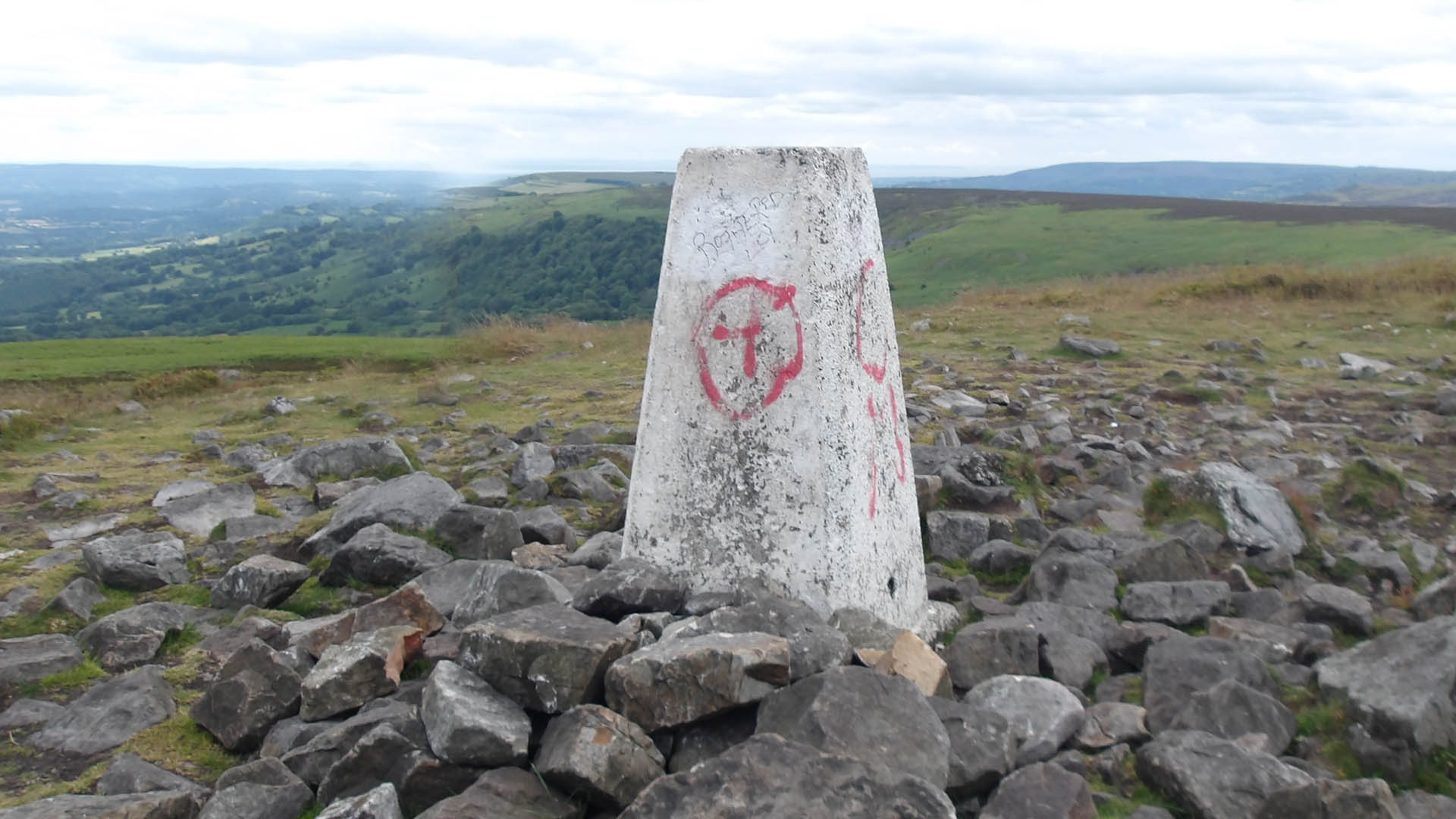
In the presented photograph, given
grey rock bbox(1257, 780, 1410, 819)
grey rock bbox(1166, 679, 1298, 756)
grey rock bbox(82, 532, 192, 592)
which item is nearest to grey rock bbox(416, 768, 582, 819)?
grey rock bbox(1257, 780, 1410, 819)

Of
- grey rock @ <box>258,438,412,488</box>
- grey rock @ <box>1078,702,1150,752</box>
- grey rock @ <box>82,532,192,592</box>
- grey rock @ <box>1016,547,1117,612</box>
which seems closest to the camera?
grey rock @ <box>1078,702,1150,752</box>

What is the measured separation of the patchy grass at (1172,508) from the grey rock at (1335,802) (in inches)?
154

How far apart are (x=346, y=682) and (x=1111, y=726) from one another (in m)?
3.05

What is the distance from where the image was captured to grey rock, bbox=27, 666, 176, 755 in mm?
4469

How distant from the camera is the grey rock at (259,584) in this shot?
600 centimetres

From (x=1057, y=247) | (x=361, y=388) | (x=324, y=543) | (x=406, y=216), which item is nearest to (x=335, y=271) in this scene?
(x=406, y=216)

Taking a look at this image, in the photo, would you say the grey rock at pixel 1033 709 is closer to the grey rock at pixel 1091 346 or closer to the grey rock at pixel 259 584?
the grey rock at pixel 259 584

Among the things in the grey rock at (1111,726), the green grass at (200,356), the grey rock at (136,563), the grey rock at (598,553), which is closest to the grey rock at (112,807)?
the grey rock at (598,553)

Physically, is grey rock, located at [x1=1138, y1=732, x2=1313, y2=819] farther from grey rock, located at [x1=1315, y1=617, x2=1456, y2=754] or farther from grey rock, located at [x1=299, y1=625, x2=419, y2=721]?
grey rock, located at [x1=299, y1=625, x2=419, y2=721]

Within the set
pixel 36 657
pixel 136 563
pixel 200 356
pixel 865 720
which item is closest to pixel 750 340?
pixel 865 720

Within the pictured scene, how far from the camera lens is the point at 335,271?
93.2 m

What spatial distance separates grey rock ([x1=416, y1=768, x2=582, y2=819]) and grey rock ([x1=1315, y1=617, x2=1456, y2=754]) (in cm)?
290

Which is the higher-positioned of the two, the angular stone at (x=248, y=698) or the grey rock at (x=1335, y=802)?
the grey rock at (x=1335, y=802)

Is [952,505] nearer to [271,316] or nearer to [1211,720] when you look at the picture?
[1211,720]
